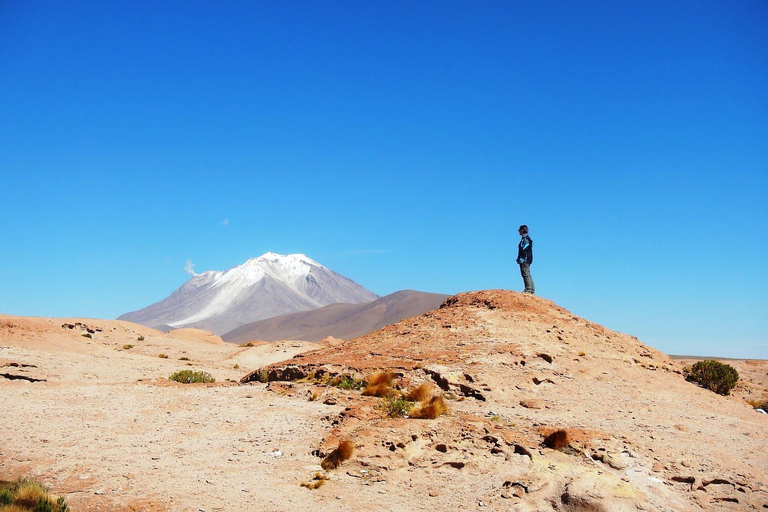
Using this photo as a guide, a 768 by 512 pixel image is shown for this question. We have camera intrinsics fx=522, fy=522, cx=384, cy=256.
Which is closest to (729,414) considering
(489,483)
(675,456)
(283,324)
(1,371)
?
(675,456)

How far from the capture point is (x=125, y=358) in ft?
79.4

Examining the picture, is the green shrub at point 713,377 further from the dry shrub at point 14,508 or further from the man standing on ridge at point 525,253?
the dry shrub at point 14,508

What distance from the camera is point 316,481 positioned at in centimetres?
903

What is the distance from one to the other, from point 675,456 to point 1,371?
18.2 meters

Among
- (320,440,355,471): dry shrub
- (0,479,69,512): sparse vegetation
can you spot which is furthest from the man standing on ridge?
(0,479,69,512): sparse vegetation

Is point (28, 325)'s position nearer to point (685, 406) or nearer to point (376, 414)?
point (376, 414)

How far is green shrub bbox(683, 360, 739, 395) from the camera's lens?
16.6m

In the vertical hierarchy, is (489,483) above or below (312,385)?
below

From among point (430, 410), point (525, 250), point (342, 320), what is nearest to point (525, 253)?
point (525, 250)

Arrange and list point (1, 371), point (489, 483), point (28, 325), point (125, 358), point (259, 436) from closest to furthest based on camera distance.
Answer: point (489, 483) < point (259, 436) < point (1, 371) < point (125, 358) < point (28, 325)

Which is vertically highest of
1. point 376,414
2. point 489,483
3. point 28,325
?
point 28,325

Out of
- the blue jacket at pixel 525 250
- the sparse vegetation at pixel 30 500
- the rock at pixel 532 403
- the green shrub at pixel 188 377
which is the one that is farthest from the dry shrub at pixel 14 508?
the blue jacket at pixel 525 250

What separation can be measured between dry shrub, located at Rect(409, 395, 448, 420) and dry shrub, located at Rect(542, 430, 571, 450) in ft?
7.58

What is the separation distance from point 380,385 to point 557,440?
4.49 metres
